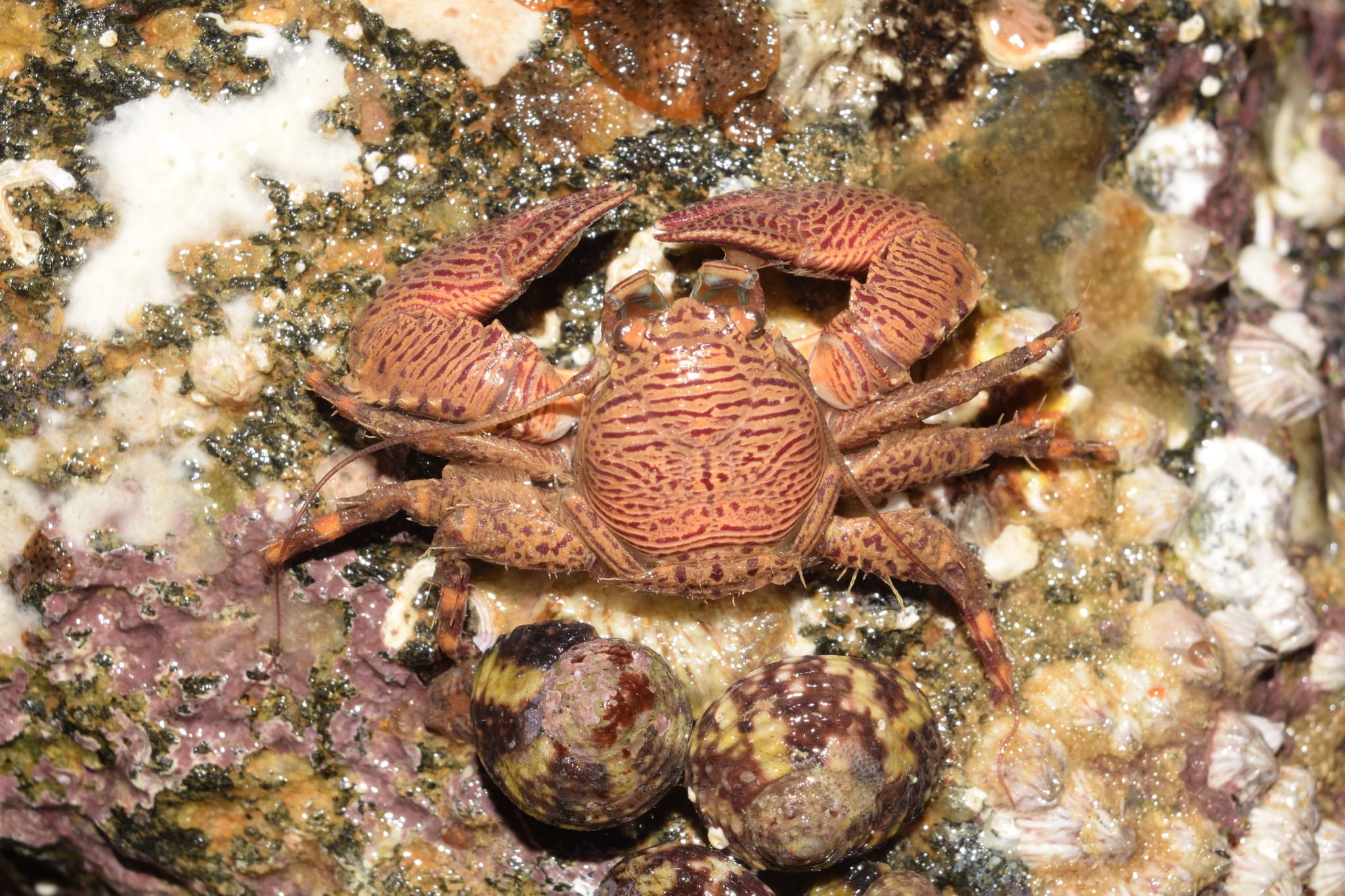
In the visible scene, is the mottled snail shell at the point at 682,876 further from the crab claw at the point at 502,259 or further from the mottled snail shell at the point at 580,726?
the crab claw at the point at 502,259

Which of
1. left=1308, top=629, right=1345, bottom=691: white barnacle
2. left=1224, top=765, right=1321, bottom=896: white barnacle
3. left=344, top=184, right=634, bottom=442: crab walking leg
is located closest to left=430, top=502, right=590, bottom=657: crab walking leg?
left=344, top=184, right=634, bottom=442: crab walking leg

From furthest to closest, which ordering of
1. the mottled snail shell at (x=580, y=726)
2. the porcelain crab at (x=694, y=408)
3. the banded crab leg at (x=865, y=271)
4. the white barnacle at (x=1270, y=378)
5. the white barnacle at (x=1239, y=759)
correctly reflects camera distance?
the white barnacle at (x=1270, y=378), the white barnacle at (x=1239, y=759), the banded crab leg at (x=865, y=271), the porcelain crab at (x=694, y=408), the mottled snail shell at (x=580, y=726)

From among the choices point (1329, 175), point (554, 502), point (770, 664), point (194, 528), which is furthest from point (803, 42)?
point (1329, 175)

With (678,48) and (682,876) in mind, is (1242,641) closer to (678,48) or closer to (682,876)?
(682,876)

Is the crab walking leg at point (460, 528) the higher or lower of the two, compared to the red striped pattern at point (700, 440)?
lower

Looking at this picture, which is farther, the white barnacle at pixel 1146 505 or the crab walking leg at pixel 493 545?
the white barnacle at pixel 1146 505

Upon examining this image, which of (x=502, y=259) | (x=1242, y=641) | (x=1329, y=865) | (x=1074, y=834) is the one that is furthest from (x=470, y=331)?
(x=1329, y=865)

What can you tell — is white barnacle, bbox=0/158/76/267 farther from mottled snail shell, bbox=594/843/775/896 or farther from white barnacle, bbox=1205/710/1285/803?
white barnacle, bbox=1205/710/1285/803

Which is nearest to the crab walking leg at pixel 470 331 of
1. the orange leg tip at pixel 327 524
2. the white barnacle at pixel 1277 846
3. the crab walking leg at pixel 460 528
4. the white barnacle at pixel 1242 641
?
the crab walking leg at pixel 460 528

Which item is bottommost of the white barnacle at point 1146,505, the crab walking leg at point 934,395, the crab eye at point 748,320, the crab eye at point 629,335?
the white barnacle at point 1146,505
